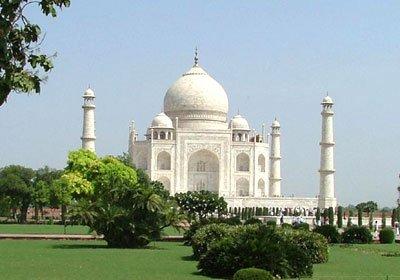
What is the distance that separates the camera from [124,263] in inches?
682

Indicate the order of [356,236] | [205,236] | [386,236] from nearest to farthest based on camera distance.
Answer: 1. [205,236]
2. [356,236]
3. [386,236]

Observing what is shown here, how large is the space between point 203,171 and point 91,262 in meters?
46.3

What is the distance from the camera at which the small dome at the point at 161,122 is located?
63.0m

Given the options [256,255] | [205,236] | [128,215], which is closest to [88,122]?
[128,215]

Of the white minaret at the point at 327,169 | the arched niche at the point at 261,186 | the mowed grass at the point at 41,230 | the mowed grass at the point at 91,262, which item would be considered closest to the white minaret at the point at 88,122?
the arched niche at the point at 261,186

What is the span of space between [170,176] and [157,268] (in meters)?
45.4

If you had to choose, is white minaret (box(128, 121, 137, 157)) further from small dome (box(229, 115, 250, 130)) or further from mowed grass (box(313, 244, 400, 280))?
mowed grass (box(313, 244, 400, 280))

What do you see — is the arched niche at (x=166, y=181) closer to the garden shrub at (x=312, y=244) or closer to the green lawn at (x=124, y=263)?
the green lawn at (x=124, y=263)

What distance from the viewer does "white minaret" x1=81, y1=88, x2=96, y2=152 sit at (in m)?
61.7

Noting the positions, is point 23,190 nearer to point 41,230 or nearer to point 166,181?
point 41,230

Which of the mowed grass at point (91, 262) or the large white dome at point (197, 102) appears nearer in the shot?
the mowed grass at point (91, 262)

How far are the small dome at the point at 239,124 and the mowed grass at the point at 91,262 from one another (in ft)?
139

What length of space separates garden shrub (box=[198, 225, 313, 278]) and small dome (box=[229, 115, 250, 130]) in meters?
50.2

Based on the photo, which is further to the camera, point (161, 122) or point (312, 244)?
point (161, 122)
